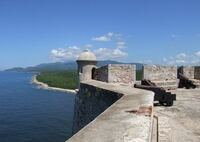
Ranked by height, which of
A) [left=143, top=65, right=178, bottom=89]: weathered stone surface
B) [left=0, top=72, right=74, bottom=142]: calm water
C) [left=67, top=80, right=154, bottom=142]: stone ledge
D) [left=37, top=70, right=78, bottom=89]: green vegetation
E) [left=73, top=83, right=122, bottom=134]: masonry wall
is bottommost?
[left=0, top=72, right=74, bottom=142]: calm water

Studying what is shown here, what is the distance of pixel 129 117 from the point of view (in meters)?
4.91

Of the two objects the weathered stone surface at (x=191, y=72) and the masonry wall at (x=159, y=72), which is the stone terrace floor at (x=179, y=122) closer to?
the masonry wall at (x=159, y=72)

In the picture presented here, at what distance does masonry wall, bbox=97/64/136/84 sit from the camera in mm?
12556

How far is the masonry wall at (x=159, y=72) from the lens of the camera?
1369 cm

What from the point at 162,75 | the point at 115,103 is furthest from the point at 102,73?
the point at 115,103

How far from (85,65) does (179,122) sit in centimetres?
802

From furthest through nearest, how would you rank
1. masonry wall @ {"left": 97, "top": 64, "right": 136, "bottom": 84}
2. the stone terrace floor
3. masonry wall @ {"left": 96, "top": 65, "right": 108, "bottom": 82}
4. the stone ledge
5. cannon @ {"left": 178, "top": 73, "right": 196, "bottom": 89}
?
cannon @ {"left": 178, "top": 73, "right": 196, "bottom": 89}
masonry wall @ {"left": 96, "top": 65, "right": 108, "bottom": 82}
masonry wall @ {"left": 97, "top": 64, "right": 136, "bottom": 84}
the stone terrace floor
the stone ledge

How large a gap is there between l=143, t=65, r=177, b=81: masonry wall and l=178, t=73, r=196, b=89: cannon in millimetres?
380

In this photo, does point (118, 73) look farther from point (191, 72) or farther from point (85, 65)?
point (191, 72)

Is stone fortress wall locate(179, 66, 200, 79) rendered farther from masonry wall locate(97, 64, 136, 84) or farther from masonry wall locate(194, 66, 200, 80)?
masonry wall locate(97, 64, 136, 84)

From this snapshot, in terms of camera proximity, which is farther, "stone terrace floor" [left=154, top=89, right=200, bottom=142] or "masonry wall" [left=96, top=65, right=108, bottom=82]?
"masonry wall" [left=96, top=65, right=108, bottom=82]

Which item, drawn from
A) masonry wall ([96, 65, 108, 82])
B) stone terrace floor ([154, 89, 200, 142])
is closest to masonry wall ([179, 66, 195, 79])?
masonry wall ([96, 65, 108, 82])

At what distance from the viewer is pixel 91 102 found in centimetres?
994

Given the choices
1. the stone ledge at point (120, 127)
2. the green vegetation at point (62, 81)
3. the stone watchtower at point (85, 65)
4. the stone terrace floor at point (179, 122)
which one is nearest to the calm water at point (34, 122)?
the stone watchtower at point (85, 65)
